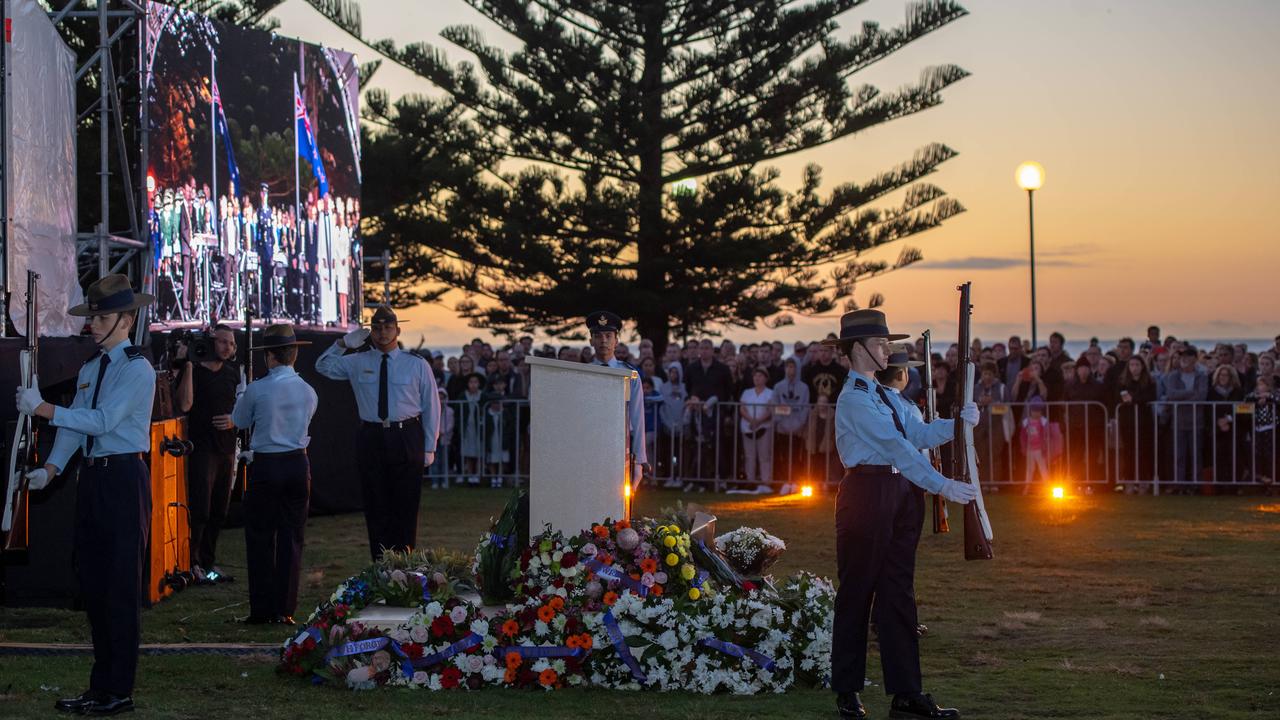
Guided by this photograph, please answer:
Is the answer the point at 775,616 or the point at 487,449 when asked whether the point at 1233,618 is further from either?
the point at 487,449

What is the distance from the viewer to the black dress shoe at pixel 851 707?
673cm

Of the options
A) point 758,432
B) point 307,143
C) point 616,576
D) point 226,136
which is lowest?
point 616,576

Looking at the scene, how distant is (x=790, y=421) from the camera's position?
18.5 meters

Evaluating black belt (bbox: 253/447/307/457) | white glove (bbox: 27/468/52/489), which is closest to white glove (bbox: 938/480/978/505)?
white glove (bbox: 27/468/52/489)

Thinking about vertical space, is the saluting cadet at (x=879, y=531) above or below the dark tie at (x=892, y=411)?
below

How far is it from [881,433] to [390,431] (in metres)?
3.97

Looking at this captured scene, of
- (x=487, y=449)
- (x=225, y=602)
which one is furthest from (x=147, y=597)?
(x=487, y=449)

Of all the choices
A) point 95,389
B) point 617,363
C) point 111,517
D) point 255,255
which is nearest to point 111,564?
point 111,517

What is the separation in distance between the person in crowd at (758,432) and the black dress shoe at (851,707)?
11.7m

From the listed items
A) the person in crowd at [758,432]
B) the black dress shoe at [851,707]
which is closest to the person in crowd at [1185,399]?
the person in crowd at [758,432]

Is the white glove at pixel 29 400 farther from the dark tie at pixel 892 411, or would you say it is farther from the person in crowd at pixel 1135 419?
the person in crowd at pixel 1135 419

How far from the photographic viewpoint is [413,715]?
22.2ft

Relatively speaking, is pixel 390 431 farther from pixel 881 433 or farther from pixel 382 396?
pixel 881 433

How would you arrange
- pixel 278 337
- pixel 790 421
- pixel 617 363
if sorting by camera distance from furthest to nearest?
pixel 790 421
pixel 617 363
pixel 278 337
